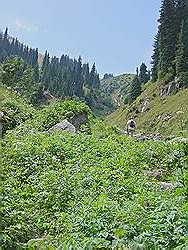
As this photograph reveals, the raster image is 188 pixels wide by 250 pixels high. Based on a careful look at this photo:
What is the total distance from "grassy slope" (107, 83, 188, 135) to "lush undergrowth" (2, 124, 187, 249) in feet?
148

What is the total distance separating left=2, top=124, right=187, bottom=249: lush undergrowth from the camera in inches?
289

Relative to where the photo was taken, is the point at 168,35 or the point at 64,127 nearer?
the point at 64,127

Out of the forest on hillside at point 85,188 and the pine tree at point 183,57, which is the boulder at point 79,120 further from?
the pine tree at point 183,57

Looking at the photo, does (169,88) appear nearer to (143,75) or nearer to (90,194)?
(143,75)

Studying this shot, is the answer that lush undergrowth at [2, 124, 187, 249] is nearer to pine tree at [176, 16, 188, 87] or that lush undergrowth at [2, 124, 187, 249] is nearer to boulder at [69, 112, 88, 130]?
boulder at [69, 112, 88, 130]

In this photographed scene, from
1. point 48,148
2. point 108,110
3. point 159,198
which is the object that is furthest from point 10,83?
point 108,110

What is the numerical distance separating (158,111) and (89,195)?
66.3 metres

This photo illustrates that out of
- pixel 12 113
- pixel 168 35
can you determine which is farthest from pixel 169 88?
pixel 12 113

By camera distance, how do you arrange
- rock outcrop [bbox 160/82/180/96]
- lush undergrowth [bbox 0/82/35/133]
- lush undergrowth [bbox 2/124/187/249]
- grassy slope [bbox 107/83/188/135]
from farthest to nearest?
rock outcrop [bbox 160/82/180/96] < grassy slope [bbox 107/83/188/135] < lush undergrowth [bbox 0/82/35/133] < lush undergrowth [bbox 2/124/187/249]

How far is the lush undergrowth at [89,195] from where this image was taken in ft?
24.1

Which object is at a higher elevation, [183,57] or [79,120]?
[183,57]

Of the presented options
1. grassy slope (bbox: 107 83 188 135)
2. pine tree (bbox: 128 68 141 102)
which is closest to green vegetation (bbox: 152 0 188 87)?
grassy slope (bbox: 107 83 188 135)

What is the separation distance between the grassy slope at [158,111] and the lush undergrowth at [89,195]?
45.0m

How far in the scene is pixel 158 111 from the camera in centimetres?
7606
